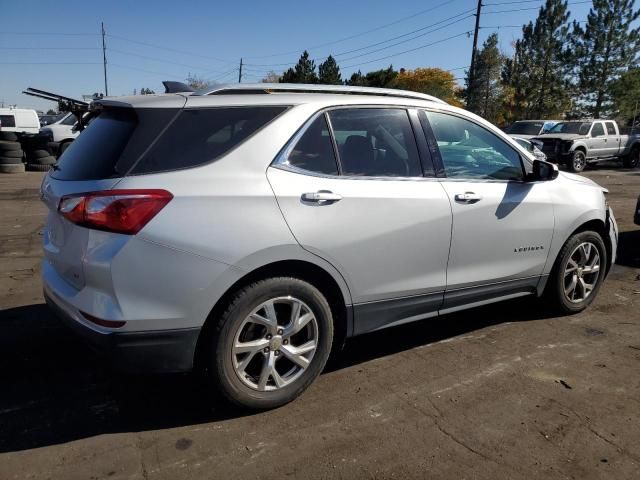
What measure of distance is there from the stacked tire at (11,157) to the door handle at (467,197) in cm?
1566

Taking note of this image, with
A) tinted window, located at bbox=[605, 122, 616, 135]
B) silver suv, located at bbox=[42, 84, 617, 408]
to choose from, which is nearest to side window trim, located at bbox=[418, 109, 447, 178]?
silver suv, located at bbox=[42, 84, 617, 408]

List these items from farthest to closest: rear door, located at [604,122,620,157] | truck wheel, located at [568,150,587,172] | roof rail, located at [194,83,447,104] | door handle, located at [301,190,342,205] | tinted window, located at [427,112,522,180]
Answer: rear door, located at [604,122,620,157] → truck wheel, located at [568,150,587,172] → tinted window, located at [427,112,522,180] → roof rail, located at [194,83,447,104] → door handle, located at [301,190,342,205]

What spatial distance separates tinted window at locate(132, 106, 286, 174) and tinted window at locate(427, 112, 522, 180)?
1.30m

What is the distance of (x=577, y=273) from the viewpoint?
459 centimetres

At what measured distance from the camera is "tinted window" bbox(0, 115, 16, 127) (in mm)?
21406

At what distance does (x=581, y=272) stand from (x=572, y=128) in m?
18.2

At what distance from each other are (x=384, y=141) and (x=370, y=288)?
95 cm

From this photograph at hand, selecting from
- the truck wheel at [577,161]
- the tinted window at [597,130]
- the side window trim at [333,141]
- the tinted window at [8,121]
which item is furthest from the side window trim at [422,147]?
Answer: the tinted window at [8,121]

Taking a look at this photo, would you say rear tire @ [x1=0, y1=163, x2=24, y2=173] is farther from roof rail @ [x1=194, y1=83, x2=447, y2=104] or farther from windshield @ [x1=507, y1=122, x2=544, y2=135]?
windshield @ [x1=507, y1=122, x2=544, y2=135]

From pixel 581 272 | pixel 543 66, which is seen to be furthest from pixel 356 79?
pixel 581 272

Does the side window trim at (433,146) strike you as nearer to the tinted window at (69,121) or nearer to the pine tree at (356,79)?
the tinted window at (69,121)

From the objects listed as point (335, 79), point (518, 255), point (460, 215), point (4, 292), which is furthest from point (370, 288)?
point (335, 79)

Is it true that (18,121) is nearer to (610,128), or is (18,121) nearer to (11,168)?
(11,168)

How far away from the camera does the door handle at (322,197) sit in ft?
9.90
